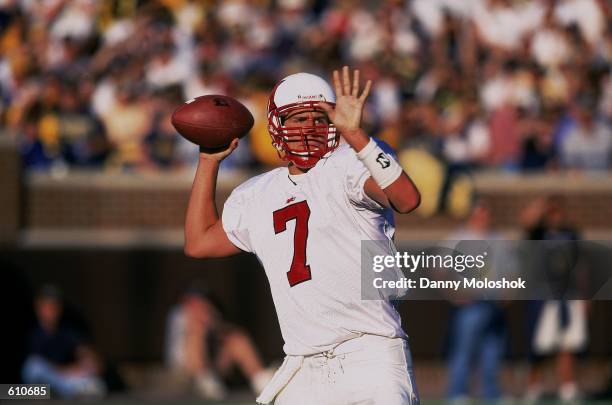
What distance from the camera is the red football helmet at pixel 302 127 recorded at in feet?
17.0

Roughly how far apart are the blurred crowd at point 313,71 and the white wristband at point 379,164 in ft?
27.0

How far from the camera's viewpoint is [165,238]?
1333cm

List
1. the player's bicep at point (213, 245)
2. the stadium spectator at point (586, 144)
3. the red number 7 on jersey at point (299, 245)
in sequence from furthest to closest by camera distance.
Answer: the stadium spectator at point (586, 144), the player's bicep at point (213, 245), the red number 7 on jersey at point (299, 245)

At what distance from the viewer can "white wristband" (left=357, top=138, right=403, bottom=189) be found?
15.4 ft

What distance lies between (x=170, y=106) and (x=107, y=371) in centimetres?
276

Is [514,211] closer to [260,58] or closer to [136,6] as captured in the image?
[260,58]

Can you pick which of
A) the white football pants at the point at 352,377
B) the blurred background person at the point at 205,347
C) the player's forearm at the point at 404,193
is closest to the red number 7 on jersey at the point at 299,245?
the white football pants at the point at 352,377

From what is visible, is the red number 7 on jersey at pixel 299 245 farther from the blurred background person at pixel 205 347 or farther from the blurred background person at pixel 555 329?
the blurred background person at pixel 205 347

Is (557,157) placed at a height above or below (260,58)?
below

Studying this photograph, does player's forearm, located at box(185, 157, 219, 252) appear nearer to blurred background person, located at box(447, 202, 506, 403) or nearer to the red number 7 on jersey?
Result: the red number 7 on jersey

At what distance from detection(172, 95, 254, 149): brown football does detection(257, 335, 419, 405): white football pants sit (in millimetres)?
1023

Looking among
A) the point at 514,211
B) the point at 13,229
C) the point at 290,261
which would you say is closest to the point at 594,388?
the point at 514,211

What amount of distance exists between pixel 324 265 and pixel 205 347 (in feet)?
26.1

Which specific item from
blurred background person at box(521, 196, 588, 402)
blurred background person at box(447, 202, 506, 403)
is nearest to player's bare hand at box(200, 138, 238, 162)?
blurred background person at box(447, 202, 506, 403)
